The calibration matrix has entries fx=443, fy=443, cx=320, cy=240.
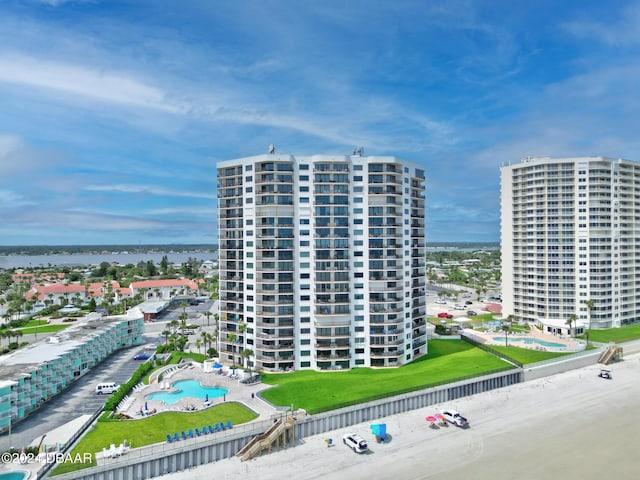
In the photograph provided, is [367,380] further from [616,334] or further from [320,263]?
[616,334]

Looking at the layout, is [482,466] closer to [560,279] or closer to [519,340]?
[519,340]

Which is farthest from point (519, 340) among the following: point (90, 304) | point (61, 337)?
point (90, 304)

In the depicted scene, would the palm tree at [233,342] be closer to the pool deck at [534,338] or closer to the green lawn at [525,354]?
the green lawn at [525,354]

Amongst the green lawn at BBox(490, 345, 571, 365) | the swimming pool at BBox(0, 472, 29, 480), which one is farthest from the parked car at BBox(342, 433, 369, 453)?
the green lawn at BBox(490, 345, 571, 365)

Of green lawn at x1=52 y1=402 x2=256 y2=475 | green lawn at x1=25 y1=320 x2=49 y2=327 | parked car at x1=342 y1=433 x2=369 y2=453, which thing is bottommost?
parked car at x1=342 y1=433 x2=369 y2=453

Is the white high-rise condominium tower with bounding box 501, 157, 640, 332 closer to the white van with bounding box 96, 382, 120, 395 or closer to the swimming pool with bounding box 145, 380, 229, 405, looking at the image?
the swimming pool with bounding box 145, 380, 229, 405

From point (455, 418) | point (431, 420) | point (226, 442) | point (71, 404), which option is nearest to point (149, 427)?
point (226, 442)
